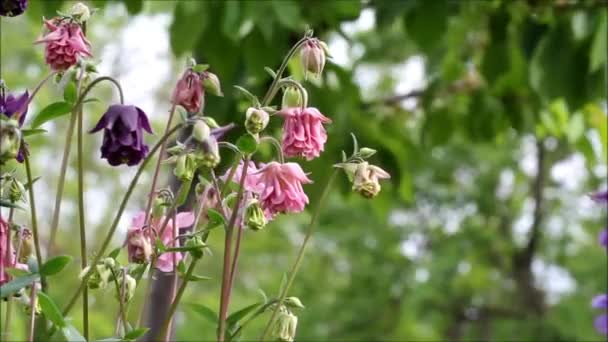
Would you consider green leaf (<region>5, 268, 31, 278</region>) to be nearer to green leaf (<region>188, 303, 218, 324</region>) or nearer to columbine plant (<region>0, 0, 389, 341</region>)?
columbine plant (<region>0, 0, 389, 341</region>)

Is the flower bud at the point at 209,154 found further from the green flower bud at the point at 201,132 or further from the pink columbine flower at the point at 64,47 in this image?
the pink columbine flower at the point at 64,47

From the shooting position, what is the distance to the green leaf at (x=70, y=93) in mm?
756

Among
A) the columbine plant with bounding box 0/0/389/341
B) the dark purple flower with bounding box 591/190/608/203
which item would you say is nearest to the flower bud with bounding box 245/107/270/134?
the columbine plant with bounding box 0/0/389/341

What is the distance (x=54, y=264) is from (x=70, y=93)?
14 centimetres

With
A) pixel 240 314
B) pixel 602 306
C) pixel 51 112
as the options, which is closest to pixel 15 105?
pixel 51 112

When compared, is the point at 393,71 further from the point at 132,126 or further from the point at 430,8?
the point at 132,126

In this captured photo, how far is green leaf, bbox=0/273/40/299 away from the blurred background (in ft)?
0.72

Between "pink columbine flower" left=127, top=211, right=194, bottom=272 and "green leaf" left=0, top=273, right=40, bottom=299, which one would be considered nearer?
"green leaf" left=0, top=273, right=40, bottom=299

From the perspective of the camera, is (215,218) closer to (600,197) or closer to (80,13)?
(80,13)

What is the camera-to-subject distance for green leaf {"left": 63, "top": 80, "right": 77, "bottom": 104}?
756mm

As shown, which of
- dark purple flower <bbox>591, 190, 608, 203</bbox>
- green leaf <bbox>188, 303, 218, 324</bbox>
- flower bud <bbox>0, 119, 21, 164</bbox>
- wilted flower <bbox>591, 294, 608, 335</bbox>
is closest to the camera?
flower bud <bbox>0, 119, 21, 164</bbox>

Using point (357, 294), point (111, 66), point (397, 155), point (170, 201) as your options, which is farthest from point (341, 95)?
point (111, 66)

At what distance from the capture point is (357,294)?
14.1 ft

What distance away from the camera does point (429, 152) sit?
292cm
